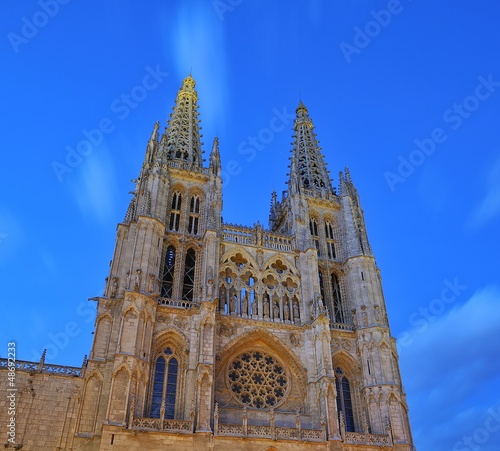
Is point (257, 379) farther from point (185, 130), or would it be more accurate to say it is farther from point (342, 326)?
point (185, 130)

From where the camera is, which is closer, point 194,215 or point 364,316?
point 364,316

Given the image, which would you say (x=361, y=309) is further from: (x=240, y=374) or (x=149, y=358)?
(x=149, y=358)

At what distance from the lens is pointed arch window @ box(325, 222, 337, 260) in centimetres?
3484

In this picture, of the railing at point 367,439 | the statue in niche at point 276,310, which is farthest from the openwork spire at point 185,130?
the railing at point 367,439

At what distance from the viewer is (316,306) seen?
1145 inches

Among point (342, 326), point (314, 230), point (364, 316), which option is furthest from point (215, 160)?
point (364, 316)

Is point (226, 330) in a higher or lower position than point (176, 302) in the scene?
lower

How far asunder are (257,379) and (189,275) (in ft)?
26.3

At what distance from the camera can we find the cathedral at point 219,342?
22953 millimetres

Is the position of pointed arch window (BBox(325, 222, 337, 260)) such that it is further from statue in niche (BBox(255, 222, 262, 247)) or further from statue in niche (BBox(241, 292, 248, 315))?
A: statue in niche (BBox(241, 292, 248, 315))

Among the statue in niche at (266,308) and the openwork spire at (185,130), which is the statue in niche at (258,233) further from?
the openwork spire at (185,130)

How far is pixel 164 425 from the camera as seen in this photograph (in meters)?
22.5

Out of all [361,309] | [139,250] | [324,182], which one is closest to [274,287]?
[361,309]

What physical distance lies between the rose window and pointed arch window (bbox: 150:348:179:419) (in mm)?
3167
